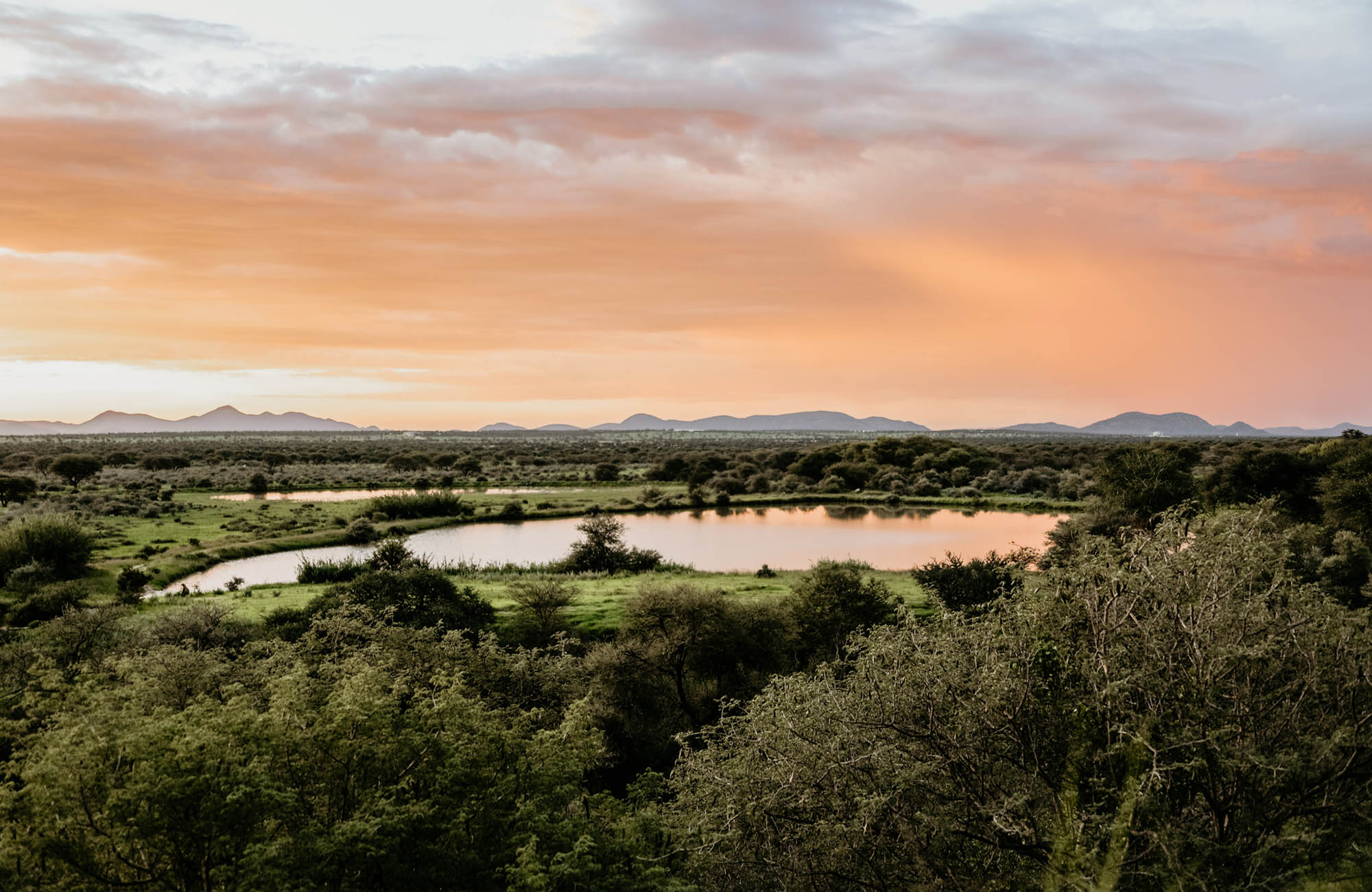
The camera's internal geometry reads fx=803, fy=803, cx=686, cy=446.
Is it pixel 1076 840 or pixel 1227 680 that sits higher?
pixel 1227 680

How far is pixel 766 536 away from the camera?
62.9m

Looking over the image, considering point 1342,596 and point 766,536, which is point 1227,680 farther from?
point 766,536

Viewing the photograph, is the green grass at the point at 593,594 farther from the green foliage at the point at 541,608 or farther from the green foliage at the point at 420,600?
the green foliage at the point at 420,600

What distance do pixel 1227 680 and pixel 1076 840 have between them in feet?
8.08

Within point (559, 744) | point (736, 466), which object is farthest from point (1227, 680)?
point (736, 466)

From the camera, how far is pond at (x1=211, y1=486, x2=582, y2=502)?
8106 centimetres

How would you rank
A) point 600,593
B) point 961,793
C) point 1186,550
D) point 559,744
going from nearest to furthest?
point 961,793 < point 1186,550 < point 559,744 < point 600,593

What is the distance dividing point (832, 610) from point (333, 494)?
77.8 m

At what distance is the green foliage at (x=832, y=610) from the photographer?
27562 millimetres

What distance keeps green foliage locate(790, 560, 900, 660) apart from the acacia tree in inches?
633

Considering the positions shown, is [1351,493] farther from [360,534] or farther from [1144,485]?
[360,534]

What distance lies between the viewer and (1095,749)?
30.2 feet

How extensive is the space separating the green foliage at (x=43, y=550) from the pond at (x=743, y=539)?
16.1 ft

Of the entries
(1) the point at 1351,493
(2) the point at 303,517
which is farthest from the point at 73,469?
(1) the point at 1351,493
